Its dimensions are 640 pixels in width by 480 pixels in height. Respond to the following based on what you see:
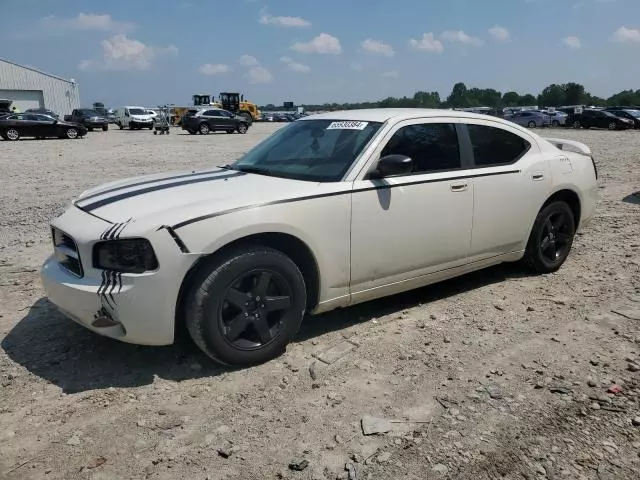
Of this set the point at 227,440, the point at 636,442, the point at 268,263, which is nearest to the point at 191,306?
the point at 268,263

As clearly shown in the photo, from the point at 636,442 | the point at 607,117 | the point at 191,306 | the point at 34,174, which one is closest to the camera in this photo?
the point at 636,442

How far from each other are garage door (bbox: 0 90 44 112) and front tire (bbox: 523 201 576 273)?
2396 inches

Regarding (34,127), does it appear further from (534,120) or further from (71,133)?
(534,120)

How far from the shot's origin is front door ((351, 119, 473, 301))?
367 cm

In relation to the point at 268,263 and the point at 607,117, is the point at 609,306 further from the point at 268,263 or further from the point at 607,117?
the point at 607,117

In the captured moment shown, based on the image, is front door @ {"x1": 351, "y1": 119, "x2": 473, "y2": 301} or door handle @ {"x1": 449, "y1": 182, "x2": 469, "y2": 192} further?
door handle @ {"x1": 449, "y1": 182, "x2": 469, "y2": 192}

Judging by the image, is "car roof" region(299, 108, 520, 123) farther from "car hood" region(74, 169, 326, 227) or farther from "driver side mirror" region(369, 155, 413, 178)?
"car hood" region(74, 169, 326, 227)

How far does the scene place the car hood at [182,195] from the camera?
3.10m

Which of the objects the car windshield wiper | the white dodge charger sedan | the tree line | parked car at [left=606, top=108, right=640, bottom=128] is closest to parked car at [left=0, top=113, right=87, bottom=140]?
the white dodge charger sedan

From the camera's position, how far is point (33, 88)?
185ft

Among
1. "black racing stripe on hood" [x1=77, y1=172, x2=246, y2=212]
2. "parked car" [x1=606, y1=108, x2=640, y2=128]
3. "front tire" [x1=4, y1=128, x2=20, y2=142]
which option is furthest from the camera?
"parked car" [x1=606, y1=108, x2=640, y2=128]

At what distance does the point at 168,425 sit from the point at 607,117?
39.2 metres

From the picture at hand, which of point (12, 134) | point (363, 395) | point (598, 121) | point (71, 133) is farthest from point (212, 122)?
point (363, 395)

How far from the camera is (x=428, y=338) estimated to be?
3.80 metres
